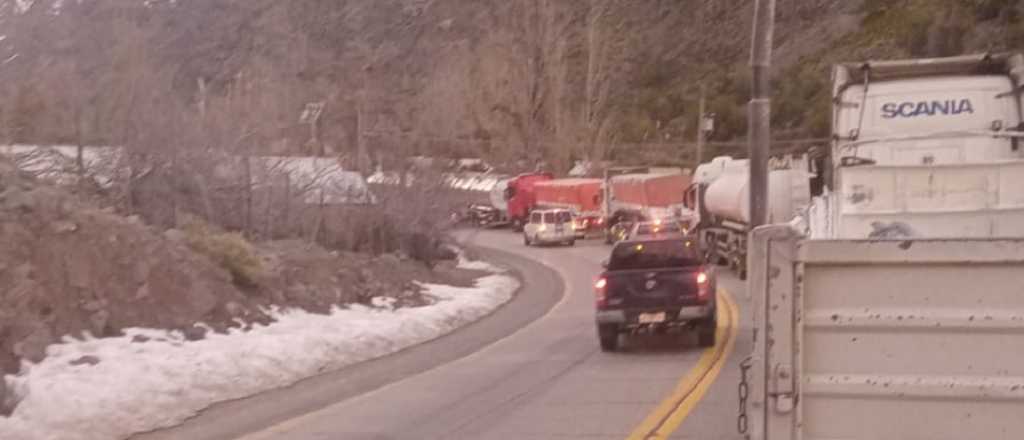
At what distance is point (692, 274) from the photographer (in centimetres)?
1936

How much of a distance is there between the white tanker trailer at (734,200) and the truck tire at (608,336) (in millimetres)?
9687

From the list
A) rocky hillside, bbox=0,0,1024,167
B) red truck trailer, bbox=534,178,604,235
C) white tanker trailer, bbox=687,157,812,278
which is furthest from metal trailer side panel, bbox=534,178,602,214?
white tanker trailer, bbox=687,157,812,278

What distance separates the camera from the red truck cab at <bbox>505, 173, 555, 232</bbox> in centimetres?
7269

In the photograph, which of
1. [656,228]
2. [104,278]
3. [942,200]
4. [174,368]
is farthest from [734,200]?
[942,200]

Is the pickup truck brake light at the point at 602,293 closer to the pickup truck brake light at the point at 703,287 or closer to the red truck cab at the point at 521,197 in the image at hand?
the pickup truck brake light at the point at 703,287

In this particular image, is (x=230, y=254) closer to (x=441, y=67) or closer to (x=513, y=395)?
(x=513, y=395)

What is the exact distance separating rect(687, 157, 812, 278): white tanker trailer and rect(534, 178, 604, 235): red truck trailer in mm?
13728

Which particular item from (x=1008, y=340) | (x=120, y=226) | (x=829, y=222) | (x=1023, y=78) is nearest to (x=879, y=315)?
(x=1008, y=340)

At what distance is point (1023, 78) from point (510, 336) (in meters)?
10.2

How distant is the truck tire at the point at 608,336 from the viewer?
764 inches

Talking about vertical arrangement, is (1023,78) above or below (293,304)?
above

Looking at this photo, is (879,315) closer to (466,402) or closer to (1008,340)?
(1008,340)

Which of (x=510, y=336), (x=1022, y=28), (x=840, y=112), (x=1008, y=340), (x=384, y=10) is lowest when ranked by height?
(x=510, y=336)

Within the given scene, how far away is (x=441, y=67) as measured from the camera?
362ft
